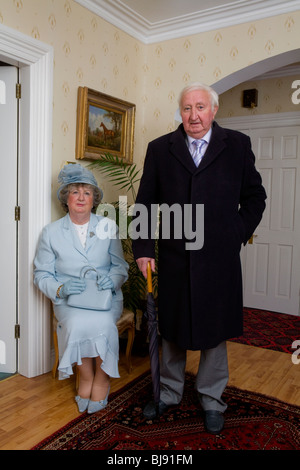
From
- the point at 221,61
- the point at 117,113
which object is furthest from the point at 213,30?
the point at 117,113

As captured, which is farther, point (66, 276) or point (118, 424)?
point (66, 276)

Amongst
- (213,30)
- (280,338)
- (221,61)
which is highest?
(213,30)

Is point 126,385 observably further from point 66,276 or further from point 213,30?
point 213,30

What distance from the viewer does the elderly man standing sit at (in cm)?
198

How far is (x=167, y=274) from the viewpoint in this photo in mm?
2100

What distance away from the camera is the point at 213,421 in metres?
2.09

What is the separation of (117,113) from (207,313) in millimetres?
1982

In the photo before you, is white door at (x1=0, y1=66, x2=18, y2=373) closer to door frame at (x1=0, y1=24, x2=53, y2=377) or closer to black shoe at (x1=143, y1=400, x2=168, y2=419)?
door frame at (x1=0, y1=24, x2=53, y2=377)

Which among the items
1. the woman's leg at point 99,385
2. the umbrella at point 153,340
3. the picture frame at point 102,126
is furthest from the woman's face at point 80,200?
the woman's leg at point 99,385

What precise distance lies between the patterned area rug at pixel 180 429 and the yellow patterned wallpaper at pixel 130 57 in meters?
1.39

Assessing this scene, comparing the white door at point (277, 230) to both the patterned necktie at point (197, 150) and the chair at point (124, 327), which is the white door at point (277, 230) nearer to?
the chair at point (124, 327)

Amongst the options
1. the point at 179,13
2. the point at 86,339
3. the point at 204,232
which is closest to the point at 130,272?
the point at 86,339

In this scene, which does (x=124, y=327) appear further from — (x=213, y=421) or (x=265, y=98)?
(x=265, y=98)
